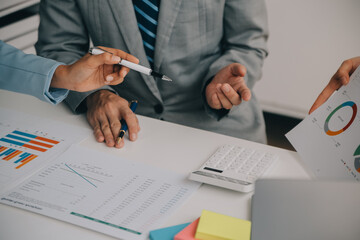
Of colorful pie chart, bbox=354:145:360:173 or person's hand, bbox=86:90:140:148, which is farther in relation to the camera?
person's hand, bbox=86:90:140:148

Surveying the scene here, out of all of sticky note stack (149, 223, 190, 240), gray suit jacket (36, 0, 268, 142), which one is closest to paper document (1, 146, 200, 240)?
sticky note stack (149, 223, 190, 240)

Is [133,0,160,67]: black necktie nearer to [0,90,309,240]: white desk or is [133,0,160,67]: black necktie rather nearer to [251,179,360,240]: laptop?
[0,90,309,240]: white desk

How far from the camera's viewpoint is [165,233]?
0.74 metres

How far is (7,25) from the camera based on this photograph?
6.48 ft

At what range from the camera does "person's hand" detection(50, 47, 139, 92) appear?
0.96m

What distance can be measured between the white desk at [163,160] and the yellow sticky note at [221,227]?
0.17 feet

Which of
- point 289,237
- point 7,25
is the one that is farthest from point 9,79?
point 7,25

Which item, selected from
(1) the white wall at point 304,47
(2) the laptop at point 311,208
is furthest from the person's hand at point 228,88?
(1) the white wall at point 304,47

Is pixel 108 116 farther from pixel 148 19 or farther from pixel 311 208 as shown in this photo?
pixel 311 208

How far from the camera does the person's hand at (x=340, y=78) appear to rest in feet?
2.95

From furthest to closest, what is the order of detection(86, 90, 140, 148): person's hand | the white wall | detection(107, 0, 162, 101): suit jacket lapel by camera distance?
the white wall → detection(107, 0, 162, 101): suit jacket lapel → detection(86, 90, 140, 148): person's hand

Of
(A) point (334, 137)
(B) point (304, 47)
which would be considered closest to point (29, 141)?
(A) point (334, 137)

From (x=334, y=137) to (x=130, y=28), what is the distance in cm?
71

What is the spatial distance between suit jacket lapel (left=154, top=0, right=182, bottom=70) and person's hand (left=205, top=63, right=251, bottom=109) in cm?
20
